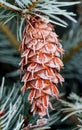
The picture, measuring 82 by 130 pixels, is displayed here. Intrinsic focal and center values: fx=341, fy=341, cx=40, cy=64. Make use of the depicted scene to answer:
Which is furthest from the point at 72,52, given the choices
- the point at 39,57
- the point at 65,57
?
the point at 39,57

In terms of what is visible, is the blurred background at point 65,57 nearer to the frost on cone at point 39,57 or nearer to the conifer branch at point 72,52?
the conifer branch at point 72,52

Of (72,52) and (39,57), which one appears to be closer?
(39,57)

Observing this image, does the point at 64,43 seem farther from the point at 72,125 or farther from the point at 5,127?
the point at 5,127

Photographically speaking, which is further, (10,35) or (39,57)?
(10,35)

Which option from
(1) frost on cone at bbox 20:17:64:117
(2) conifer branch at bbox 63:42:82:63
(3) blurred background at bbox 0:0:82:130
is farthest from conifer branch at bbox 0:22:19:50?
(1) frost on cone at bbox 20:17:64:117

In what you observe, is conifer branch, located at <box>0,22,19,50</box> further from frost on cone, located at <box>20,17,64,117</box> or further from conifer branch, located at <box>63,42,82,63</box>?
frost on cone, located at <box>20,17,64,117</box>

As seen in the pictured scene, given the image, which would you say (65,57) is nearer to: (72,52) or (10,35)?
(72,52)

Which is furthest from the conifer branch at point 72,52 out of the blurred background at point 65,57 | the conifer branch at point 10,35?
the conifer branch at point 10,35

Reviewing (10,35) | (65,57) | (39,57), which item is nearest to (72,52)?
(65,57)

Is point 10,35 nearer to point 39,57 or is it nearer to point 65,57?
point 65,57
